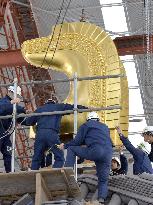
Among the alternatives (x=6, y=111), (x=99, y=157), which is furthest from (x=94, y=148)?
(x=6, y=111)

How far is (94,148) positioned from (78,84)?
3119mm

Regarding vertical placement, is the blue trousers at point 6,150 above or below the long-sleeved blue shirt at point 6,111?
below

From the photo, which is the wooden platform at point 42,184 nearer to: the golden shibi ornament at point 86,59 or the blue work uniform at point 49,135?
the blue work uniform at point 49,135

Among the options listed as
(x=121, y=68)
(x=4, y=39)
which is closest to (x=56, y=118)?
(x=121, y=68)

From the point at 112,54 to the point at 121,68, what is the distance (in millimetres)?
350

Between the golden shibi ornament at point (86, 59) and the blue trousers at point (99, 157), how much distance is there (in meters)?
2.60

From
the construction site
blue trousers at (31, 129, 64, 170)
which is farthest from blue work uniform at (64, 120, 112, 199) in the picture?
blue trousers at (31, 129, 64, 170)

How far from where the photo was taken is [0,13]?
18.1 meters

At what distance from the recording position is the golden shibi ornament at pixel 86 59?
37.0ft

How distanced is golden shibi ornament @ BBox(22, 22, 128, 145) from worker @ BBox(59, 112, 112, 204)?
2.48 meters

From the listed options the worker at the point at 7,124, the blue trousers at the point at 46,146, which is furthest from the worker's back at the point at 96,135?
the worker at the point at 7,124

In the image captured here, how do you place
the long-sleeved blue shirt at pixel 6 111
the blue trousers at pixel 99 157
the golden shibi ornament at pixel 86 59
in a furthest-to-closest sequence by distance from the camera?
the golden shibi ornament at pixel 86 59 → the long-sleeved blue shirt at pixel 6 111 → the blue trousers at pixel 99 157

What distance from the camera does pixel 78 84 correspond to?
11.4 metres

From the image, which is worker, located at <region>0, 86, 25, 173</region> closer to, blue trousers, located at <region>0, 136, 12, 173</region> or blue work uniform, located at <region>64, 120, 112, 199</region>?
blue trousers, located at <region>0, 136, 12, 173</region>
